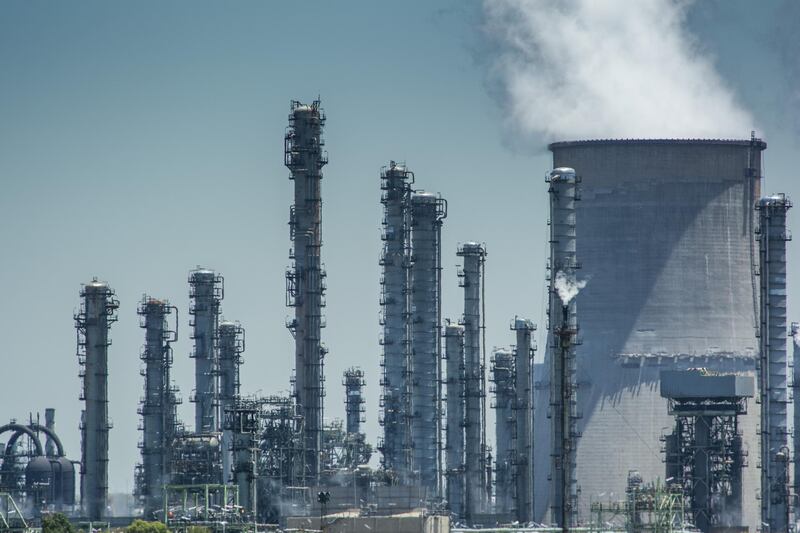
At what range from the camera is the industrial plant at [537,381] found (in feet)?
273

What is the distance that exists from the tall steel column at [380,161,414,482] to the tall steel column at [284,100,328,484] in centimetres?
971

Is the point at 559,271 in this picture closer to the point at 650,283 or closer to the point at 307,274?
the point at 307,274

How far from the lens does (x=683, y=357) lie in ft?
327

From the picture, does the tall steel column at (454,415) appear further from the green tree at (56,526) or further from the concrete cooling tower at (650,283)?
the green tree at (56,526)

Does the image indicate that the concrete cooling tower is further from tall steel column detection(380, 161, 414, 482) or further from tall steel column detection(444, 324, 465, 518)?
tall steel column detection(380, 161, 414, 482)

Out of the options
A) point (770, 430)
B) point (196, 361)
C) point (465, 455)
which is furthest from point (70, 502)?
point (770, 430)

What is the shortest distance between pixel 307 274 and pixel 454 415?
19248 millimetres

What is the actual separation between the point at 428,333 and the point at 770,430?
56.4 feet

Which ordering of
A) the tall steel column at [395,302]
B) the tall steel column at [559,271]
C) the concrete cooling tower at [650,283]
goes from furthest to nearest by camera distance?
1. the concrete cooling tower at [650,283]
2. the tall steel column at [395,302]
3. the tall steel column at [559,271]

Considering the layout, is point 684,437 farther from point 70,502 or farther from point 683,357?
point 70,502

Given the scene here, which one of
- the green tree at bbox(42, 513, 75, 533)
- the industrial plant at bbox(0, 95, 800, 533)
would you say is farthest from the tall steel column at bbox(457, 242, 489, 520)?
the green tree at bbox(42, 513, 75, 533)

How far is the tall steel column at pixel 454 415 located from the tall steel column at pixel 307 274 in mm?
15567

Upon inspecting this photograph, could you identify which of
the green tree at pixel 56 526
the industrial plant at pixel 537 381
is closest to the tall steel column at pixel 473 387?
the industrial plant at pixel 537 381

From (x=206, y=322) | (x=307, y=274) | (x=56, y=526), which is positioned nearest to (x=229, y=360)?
(x=206, y=322)
